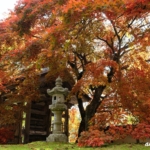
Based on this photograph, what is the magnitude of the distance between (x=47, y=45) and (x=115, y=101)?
4269mm

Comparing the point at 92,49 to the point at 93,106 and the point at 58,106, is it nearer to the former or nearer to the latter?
the point at 93,106

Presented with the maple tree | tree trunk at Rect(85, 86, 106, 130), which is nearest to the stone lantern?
the maple tree

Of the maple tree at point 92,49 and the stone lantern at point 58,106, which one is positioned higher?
the maple tree at point 92,49

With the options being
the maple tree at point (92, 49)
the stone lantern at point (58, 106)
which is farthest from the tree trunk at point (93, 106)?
the stone lantern at point (58, 106)

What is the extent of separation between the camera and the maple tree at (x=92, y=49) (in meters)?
8.86

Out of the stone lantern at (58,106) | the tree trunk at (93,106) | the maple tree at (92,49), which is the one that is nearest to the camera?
the maple tree at (92,49)

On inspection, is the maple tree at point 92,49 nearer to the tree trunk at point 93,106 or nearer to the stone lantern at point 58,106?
the tree trunk at point 93,106

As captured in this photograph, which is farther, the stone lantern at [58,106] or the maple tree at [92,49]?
the stone lantern at [58,106]

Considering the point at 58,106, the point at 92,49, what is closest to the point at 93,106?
the point at 58,106

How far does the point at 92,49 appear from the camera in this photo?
1114cm

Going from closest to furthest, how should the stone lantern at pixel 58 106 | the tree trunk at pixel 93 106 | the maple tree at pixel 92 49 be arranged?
the maple tree at pixel 92 49 < the stone lantern at pixel 58 106 < the tree trunk at pixel 93 106

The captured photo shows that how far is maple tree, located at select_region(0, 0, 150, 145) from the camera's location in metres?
8.86

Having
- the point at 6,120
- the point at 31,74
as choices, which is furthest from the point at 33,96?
the point at 6,120

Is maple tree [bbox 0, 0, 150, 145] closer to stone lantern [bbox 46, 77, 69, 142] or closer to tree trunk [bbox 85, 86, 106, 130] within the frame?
tree trunk [bbox 85, 86, 106, 130]
